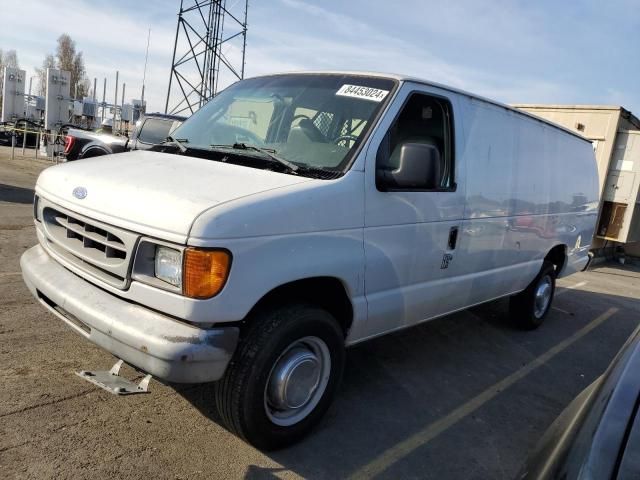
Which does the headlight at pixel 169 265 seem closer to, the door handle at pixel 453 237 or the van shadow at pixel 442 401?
the van shadow at pixel 442 401

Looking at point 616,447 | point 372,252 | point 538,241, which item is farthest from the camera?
point 538,241

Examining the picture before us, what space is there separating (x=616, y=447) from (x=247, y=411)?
5.96 ft

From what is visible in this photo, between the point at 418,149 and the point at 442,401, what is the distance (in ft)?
6.59

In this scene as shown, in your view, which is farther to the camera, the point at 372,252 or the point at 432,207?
the point at 432,207

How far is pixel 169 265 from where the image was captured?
2.54 m

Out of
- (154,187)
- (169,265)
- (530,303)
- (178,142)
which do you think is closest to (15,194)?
(178,142)

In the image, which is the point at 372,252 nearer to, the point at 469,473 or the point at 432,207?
the point at 432,207

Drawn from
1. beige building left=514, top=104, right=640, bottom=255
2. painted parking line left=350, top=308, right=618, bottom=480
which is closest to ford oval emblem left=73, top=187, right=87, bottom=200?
Answer: painted parking line left=350, top=308, right=618, bottom=480

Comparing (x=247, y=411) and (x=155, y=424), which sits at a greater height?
(x=247, y=411)

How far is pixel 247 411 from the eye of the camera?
277cm

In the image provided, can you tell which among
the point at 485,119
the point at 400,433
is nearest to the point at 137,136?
the point at 485,119

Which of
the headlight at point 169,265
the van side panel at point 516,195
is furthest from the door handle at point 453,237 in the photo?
the headlight at point 169,265

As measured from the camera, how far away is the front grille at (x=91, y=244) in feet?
8.73

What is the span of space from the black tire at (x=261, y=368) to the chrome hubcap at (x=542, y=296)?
12.6 feet
